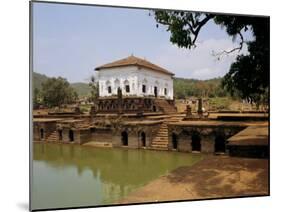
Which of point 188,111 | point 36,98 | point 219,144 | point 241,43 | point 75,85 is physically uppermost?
point 241,43

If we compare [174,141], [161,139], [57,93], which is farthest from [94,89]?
[174,141]

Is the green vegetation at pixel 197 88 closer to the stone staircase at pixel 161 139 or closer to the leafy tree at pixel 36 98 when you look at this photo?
the stone staircase at pixel 161 139

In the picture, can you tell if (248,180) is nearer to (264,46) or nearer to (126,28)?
(264,46)

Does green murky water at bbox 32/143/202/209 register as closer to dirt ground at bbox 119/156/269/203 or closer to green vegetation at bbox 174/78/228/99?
dirt ground at bbox 119/156/269/203

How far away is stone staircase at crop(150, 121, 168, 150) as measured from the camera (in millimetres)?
3961

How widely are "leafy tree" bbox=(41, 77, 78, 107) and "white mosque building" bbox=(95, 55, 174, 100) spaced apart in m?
0.26

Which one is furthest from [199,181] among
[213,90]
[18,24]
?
[18,24]

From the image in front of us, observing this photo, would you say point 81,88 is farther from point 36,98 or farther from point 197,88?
point 197,88

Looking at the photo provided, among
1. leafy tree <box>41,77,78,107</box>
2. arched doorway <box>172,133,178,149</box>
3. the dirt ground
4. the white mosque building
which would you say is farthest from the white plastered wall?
the dirt ground

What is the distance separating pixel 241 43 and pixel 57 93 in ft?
5.66

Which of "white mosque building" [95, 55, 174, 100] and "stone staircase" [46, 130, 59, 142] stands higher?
"white mosque building" [95, 55, 174, 100]

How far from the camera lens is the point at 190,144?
402 centimetres

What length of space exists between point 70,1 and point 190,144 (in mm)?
1628

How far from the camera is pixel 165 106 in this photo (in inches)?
154
